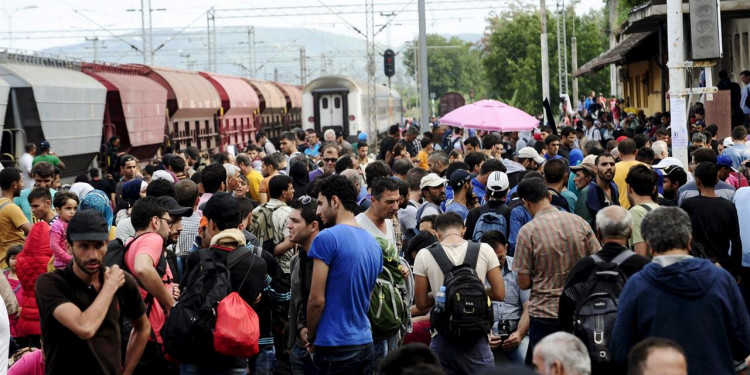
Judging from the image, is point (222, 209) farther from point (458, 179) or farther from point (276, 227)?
point (458, 179)

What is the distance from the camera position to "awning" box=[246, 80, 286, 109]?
47.7 meters

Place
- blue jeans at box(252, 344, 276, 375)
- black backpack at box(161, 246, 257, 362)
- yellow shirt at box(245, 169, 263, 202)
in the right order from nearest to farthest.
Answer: black backpack at box(161, 246, 257, 362), blue jeans at box(252, 344, 276, 375), yellow shirt at box(245, 169, 263, 202)

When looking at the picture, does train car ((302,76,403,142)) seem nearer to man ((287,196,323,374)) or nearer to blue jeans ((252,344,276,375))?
blue jeans ((252,344,276,375))

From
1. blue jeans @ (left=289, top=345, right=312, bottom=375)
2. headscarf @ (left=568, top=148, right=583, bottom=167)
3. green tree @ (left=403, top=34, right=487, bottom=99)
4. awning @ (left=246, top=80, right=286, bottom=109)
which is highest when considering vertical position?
green tree @ (left=403, top=34, right=487, bottom=99)

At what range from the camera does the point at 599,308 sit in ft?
19.4

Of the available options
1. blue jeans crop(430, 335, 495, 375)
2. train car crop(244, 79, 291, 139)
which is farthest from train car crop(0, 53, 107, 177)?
train car crop(244, 79, 291, 139)

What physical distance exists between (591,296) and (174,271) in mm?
2785

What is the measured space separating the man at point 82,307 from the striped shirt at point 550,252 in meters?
2.60

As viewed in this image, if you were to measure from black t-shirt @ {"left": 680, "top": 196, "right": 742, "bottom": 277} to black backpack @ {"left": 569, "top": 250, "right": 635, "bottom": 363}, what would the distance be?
2.36 m

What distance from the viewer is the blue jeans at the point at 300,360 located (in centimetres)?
676

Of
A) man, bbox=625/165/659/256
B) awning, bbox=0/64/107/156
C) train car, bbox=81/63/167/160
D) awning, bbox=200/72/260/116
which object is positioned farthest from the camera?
awning, bbox=200/72/260/116

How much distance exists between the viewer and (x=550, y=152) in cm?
1484

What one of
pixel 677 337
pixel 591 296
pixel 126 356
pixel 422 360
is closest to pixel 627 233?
pixel 591 296

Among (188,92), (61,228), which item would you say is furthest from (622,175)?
(188,92)
